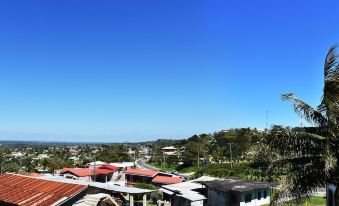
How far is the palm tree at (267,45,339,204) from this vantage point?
37.2ft

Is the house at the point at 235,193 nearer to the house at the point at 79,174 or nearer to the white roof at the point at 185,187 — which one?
the white roof at the point at 185,187

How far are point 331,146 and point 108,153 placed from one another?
121 m

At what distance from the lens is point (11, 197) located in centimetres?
2095

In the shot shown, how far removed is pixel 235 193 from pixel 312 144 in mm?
27639

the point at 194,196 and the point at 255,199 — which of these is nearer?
the point at 194,196

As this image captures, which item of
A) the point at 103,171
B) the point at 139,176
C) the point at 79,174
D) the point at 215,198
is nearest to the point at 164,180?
the point at 139,176

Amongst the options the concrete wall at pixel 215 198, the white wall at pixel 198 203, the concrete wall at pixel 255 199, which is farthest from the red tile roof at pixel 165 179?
the white wall at pixel 198 203

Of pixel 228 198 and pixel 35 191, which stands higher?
pixel 35 191

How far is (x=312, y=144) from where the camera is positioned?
38.9 ft

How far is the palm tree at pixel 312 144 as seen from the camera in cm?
1134

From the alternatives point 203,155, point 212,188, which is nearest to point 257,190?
point 212,188

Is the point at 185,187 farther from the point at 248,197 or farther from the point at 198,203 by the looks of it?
the point at 248,197

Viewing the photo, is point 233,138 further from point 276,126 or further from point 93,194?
point 276,126

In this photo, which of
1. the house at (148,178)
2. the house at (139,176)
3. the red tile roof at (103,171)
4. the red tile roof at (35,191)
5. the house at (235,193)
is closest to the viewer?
the red tile roof at (35,191)
